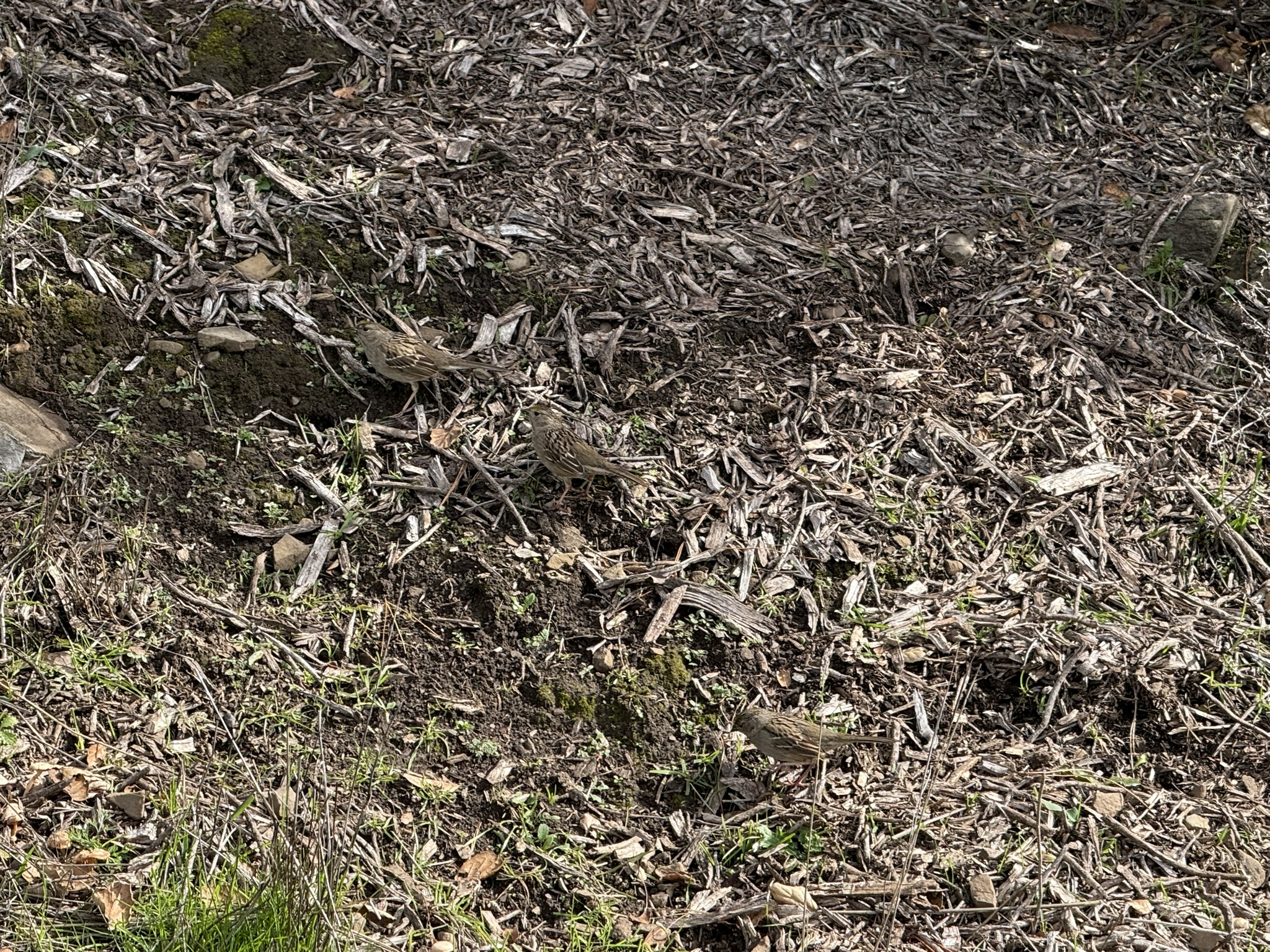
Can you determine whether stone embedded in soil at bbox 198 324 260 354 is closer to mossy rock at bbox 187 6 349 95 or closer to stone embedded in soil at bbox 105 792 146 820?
mossy rock at bbox 187 6 349 95

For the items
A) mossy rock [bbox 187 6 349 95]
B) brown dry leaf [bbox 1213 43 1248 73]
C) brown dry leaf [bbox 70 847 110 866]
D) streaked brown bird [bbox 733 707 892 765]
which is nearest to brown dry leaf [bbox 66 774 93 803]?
brown dry leaf [bbox 70 847 110 866]

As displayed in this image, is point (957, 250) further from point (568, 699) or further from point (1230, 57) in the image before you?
point (568, 699)

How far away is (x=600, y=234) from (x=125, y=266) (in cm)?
204

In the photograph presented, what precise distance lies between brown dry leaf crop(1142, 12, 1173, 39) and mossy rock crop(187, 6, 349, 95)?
4.56 m

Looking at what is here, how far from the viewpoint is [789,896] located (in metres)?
3.54

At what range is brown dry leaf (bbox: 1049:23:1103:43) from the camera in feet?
22.0

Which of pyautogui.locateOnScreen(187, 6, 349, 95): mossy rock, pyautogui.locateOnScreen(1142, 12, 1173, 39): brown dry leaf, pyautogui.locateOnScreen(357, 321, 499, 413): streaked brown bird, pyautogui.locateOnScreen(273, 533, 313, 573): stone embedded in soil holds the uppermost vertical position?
pyautogui.locateOnScreen(187, 6, 349, 95): mossy rock

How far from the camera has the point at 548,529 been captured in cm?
439

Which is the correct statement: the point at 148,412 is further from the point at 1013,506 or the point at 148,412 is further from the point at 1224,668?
the point at 1224,668

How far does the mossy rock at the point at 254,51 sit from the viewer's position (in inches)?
221

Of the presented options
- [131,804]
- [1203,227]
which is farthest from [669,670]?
[1203,227]

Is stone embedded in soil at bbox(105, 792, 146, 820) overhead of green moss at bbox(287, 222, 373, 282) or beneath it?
beneath

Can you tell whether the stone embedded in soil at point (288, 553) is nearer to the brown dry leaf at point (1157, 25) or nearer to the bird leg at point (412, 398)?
the bird leg at point (412, 398)

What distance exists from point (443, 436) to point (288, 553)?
79 centimetres
